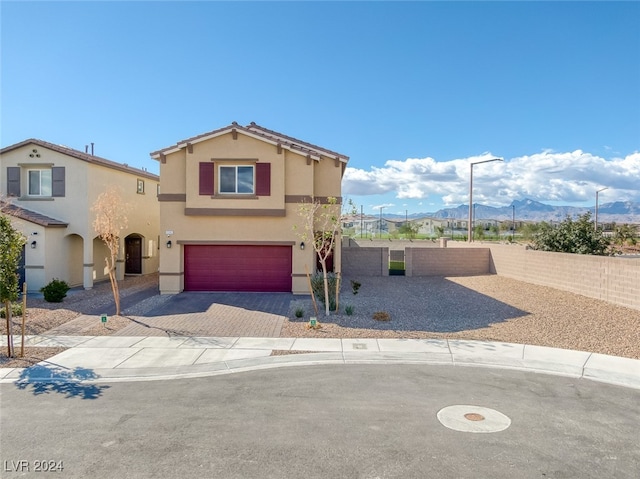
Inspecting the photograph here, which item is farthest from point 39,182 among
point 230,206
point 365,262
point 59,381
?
point 365,262

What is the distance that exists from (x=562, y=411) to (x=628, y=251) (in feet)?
128

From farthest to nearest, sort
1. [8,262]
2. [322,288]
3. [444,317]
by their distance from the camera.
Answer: [322,288] < [444,317] < [8,262]

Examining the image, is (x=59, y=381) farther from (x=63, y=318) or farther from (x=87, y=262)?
(x=87, y=262)

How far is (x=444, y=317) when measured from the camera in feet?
46.8

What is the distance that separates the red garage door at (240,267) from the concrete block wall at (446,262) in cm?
916

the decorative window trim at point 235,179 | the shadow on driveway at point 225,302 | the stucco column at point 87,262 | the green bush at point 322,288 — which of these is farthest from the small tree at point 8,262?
the stucco column at point 87,262

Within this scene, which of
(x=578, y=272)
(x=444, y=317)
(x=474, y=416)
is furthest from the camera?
(x=578, y=272)

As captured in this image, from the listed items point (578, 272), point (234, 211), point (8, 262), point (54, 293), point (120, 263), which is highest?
point (234, 211)

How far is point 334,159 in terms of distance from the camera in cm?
1936

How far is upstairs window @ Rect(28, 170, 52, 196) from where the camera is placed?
786 inches

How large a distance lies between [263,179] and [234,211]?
6.10 feet

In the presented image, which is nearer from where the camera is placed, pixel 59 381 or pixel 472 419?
pixel 472 419

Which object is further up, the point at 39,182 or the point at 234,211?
the point at 39,182

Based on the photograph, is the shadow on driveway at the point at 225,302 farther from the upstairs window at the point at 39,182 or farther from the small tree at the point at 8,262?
the upstairs window at the point at 39,182
